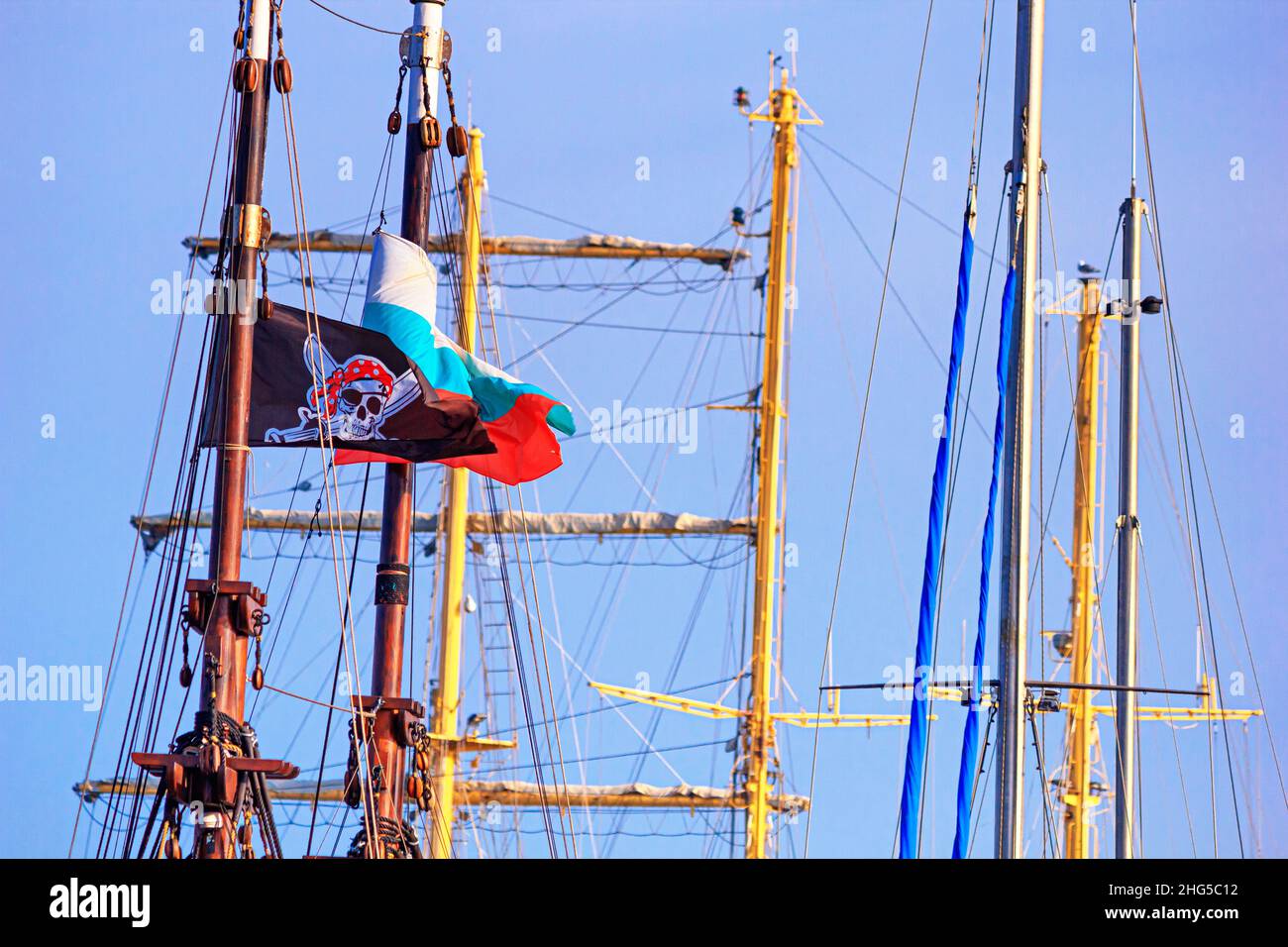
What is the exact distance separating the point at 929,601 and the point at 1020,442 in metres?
1.52

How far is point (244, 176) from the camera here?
22.7 m

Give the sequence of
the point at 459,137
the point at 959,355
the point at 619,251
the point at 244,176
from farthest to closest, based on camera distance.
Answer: the point at 619,251, the point at 459,137, the point at 244,176, the point at 959,355

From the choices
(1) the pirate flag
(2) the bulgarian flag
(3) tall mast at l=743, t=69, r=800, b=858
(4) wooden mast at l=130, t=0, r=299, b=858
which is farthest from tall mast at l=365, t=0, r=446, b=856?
(3) tall mast at l=743, t=69, r=800, b=858

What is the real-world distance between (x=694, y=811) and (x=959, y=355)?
3538cm

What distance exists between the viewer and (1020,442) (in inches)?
726

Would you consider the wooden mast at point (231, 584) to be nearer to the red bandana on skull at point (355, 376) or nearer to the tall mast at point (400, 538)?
the red bandana on skull at point (355, 376)

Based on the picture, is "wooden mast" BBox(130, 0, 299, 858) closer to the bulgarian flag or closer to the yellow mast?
the bulgarian flag

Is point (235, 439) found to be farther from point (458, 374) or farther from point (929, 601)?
point (929, 601)

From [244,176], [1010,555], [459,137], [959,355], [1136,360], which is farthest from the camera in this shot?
[1136,360]

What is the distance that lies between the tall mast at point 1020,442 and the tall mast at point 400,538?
26.6 feet

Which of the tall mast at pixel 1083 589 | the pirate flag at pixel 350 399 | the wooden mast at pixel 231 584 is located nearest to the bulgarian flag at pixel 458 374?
the pirate flag at pixel 350 399

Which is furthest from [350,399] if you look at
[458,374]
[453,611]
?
[453,611]
